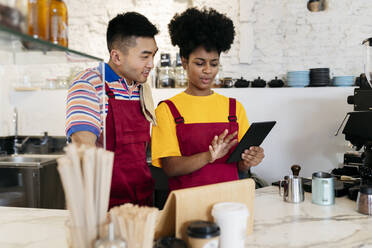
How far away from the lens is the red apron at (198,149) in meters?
1.68

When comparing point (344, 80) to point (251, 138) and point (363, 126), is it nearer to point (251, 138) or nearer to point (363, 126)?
point (363, 126)

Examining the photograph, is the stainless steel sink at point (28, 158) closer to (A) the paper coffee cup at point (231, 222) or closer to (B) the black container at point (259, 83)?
(B) the black container at point (259, 83)

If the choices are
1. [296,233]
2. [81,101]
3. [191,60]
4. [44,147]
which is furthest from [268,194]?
[44,147]

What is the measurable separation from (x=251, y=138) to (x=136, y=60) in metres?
0.65

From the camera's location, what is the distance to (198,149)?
1.72m

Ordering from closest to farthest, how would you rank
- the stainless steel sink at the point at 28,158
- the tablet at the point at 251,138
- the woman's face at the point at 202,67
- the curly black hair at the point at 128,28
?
1. the tablet at the point at 251,138
2. the curly black hair at the point at 128,28
3. the woman's face at the point at 202,67
4. the stainless steel sink at the point at 28,158

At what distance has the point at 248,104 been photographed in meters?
3.66

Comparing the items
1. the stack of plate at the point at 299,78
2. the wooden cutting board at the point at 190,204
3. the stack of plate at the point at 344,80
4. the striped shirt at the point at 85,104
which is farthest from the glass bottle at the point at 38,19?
the stack of plate at the point at 344,80

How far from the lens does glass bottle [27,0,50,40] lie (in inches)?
31.8

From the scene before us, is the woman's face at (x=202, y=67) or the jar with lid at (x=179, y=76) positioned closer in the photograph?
the woman's face at (x=202, y=67)

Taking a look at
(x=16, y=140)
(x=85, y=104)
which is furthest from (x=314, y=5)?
(x=16, y=140)

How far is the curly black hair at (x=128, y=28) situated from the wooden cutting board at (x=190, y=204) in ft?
2.99

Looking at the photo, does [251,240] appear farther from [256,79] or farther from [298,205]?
[256,79]

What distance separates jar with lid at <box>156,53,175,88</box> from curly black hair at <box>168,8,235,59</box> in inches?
74.6
